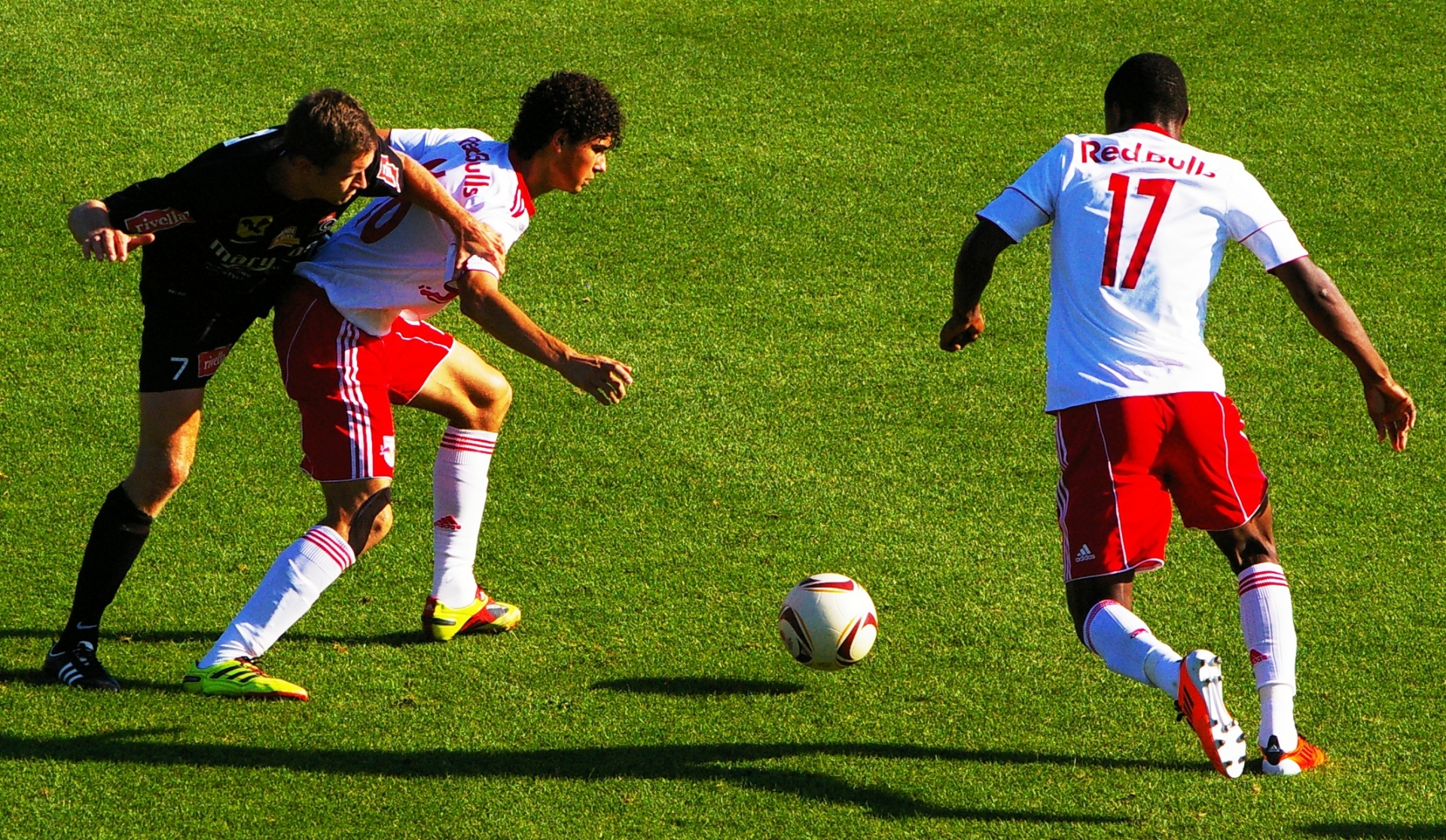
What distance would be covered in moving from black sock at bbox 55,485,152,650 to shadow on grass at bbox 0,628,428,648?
1.13 feet

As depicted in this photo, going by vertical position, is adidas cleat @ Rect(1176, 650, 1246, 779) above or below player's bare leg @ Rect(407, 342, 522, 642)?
above

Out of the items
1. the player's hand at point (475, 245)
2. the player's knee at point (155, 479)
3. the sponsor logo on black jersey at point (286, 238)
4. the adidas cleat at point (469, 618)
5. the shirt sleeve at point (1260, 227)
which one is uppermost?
the shirt sleeve at point (1260, 227)

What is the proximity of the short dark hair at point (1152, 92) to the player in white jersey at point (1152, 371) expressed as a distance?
0.15m

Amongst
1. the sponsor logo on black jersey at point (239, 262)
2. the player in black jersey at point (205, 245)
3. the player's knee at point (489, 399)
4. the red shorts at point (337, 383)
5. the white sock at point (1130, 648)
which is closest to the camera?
the white sock at point (1130, 648)

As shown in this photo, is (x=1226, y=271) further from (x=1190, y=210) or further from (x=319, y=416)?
(x=319, y=416)

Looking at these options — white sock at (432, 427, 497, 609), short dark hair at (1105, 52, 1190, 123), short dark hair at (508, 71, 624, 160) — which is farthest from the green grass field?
short dark hair at (1105, 52, 1190, 123)

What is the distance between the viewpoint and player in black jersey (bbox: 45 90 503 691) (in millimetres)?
4734

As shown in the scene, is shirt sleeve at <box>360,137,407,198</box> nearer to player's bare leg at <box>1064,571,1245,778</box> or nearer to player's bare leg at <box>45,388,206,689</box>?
player's bare leg at <box>45,388,206,689</box>

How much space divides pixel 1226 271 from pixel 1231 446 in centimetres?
467

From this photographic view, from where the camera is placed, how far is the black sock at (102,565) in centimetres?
518

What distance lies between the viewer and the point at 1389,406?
15.5 feet

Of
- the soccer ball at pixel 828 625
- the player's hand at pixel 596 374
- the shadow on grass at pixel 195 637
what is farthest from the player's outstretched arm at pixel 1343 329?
the shadow on grass at pixel 195 637

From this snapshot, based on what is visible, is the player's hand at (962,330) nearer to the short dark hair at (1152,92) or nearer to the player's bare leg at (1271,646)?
the short dark hair at (1152,92)

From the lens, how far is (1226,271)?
352 inches
